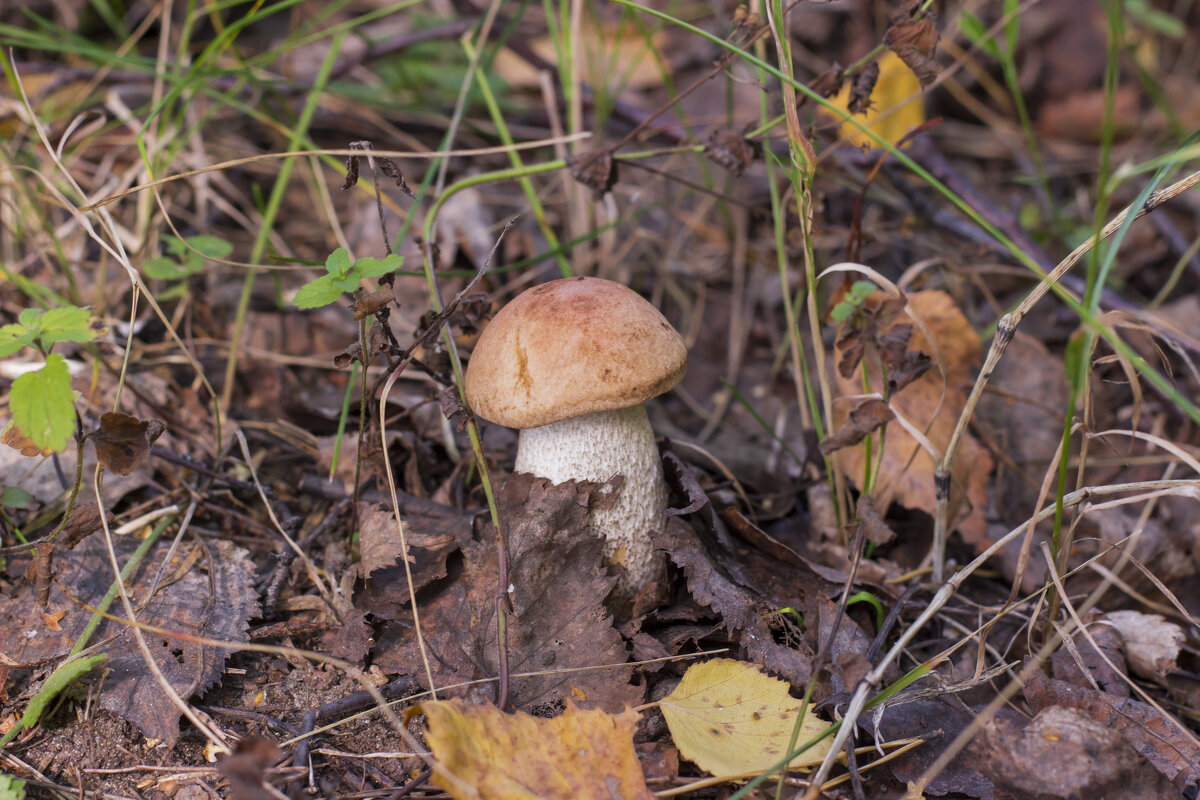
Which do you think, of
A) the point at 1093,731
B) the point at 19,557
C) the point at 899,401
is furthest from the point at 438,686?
the point at 899,401

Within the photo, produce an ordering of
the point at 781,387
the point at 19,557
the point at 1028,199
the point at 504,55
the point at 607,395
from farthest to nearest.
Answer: the point at 504,55 → the point at 1028,199 → the point at 781,387 → the point at 19,557 → the point at 607,395

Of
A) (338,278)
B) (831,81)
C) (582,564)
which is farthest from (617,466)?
(831,81)

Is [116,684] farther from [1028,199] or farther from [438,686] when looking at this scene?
[1028,199]

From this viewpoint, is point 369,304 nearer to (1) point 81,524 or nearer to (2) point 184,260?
(1) point 81,524

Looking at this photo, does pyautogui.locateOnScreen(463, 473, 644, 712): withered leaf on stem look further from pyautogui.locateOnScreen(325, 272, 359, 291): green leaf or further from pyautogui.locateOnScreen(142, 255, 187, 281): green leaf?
pyautogui.locateOnScreen(142, 255, 187, 281): green leaf

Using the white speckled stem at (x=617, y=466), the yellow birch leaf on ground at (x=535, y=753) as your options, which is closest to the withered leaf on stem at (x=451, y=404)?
the white speckled stem at (x=617, y=466)

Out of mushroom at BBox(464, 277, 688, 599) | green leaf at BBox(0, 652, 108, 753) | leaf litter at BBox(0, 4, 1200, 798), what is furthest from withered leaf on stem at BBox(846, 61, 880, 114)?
green leaf at BBox(0, 652, 108, 753)
